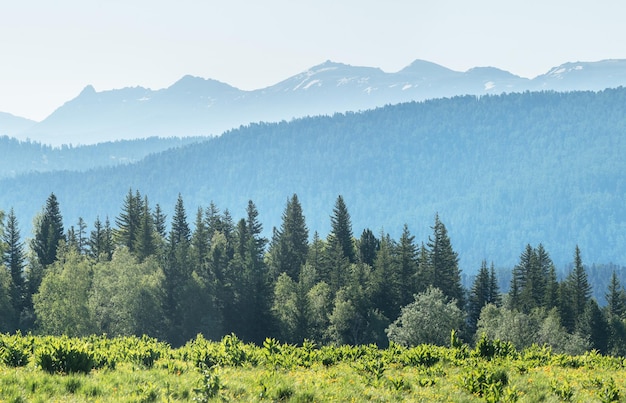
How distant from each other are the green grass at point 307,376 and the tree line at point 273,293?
4819 centimetres

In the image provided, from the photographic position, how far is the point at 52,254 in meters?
91.9

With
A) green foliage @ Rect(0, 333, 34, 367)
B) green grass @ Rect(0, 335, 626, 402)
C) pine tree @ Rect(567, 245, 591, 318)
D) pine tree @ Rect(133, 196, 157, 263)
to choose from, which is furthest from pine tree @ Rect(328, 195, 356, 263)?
green foliage @ Rect(0, 333, 34, 367)

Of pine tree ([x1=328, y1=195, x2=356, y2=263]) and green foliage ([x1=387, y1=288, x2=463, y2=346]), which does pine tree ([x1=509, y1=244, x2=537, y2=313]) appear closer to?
pine tree ([x1=328, y1=195, x2=356, y2=263])

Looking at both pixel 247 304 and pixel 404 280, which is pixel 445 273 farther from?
pixel 247 304

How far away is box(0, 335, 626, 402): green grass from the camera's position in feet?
56.3

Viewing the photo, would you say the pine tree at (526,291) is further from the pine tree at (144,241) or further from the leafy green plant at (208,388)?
the leafy green plant at (208,388)

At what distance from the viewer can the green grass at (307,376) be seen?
1717 cm

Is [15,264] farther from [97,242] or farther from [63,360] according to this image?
[63,360]

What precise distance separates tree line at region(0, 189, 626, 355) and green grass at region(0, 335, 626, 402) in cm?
4819

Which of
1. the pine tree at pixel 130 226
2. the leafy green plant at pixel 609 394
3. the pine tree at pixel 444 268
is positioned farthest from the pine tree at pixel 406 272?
the leafy green plant at pixel 609 394

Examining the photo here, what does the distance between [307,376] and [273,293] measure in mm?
64571

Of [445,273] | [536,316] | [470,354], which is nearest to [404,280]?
[445,273]

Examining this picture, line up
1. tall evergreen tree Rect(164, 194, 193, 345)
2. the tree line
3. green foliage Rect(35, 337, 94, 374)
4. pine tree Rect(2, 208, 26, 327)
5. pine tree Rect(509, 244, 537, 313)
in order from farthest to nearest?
pine tree Rect(509, 244, 537, 313), tall evergreen tree Rect(164, 194, 193, 345), pine tree Rect(2, 208, 26, 327), the tree line, green foliage Rect(35, 337, 94, 374)

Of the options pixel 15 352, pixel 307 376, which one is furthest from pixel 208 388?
pixel 15 352
